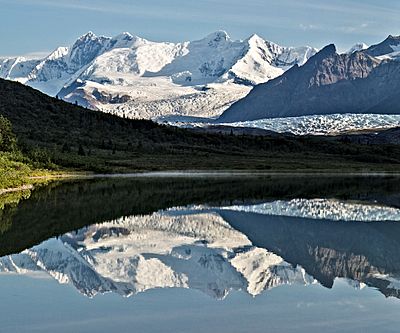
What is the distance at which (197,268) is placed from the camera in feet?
93.3

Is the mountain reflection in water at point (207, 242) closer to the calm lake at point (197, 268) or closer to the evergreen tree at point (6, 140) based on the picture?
the calm lake at point (197, 268)

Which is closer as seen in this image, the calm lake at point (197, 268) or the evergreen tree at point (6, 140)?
the calm lake at point (197, 268)

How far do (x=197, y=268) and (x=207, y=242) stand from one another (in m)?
9.32

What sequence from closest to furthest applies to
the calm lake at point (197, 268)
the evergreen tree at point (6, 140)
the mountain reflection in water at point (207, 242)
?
the calm lake at point (197, 268) → the mountain reflection in water at point (207, 242) → the evergreen tree at point (6, 140)

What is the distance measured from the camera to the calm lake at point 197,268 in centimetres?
1942

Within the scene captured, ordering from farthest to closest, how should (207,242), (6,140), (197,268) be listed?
(6,140), (207,242), (197,268)

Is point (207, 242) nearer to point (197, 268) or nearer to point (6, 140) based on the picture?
point (197, 268)

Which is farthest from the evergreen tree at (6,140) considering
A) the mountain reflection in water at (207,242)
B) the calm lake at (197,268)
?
A: the calm lake at (197,268)

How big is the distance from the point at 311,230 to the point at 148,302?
22046mm

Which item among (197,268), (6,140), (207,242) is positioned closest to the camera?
(197,268)

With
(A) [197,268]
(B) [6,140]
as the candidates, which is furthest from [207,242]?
(B) [6,140]

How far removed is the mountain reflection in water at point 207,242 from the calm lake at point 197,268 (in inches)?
3.4

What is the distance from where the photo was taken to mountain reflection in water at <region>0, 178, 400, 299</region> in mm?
25938

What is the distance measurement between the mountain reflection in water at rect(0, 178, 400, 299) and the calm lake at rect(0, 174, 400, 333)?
0.28 ft
